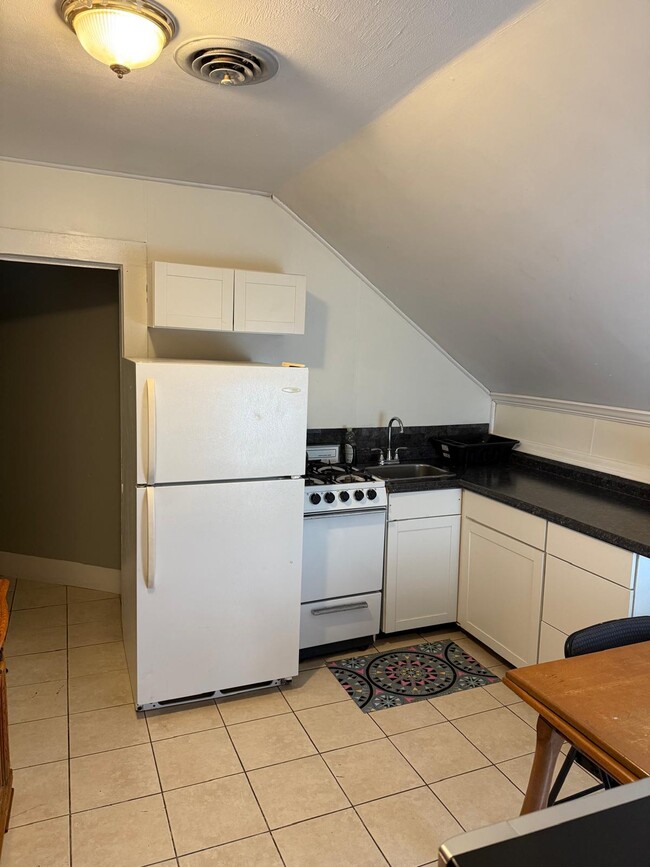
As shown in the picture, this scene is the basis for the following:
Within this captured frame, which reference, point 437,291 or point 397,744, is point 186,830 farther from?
point 437,291

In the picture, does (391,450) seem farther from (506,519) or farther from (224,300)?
(224,300)

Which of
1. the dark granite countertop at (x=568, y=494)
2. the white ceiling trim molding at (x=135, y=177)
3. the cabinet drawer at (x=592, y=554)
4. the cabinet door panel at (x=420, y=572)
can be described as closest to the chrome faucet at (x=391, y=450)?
the dark granite countertop at (x=568, y=494)

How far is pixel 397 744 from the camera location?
2.52 metres

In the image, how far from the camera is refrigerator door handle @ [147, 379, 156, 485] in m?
2.41

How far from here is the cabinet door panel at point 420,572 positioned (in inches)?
129

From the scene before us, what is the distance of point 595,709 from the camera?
1375mm

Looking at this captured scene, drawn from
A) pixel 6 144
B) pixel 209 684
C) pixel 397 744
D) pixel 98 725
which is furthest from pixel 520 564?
pixel 6 144

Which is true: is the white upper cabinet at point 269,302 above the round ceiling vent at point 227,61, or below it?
below

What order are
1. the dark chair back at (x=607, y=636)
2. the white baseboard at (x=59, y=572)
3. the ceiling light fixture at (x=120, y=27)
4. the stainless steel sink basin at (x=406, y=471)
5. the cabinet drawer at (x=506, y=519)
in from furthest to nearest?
the white baseboard at (x=59, y=572)
the stainless steel sink basin at (x=406, y=471)
the cabinet drawer at (x=506, y=519)
the dark chair back at (x=607, y=636)
the ceiling light fixture at (x=120, y=27)

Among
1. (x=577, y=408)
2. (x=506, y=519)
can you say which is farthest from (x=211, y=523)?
(x=577, y=408)

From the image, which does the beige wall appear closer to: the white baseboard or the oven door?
the white baseboard

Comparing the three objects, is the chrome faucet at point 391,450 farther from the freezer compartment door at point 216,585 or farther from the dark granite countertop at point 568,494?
the freezer compartment door at point 216,585

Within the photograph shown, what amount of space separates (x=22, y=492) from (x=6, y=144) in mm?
2198

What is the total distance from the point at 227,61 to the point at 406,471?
8.04 ft
